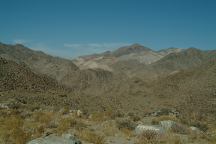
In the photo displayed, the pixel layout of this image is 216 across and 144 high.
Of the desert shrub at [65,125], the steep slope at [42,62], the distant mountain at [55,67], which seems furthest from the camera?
the steep slope at [42,62]

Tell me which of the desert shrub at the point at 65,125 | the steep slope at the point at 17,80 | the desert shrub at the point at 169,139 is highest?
the steep slope at the point at 17,80

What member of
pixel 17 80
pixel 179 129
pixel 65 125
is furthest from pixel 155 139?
pixel 17 80

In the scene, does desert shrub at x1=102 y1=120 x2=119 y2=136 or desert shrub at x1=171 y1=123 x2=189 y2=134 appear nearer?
desert shrub at x1=102 y1=120 x2=119 y2=136

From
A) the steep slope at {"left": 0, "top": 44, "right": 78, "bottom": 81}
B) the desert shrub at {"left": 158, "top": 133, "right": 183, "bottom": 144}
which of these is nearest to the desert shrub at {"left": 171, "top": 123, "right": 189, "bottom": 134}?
the desert shrub at {"left": 158, "top": 133, "right": 183, "bottom": 144}

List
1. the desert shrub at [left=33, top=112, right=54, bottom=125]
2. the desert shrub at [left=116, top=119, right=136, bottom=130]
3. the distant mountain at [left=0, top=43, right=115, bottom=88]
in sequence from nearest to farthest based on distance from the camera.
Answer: the desert shrub at [left=116, top=119, right=136, bottom=130], the desert shrub at [left=33, top=112, right=54, bottom=125], the distant mountain at [left=0, top=43, right=115, bottom=88]

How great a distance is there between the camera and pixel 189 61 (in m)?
153

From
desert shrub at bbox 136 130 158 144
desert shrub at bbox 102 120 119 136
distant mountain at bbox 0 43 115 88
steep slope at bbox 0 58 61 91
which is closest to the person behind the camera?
desert shrub at bbox 136 130 158 144

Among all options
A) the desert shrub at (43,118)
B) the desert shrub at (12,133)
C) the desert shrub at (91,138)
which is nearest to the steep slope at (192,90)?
the desert shrub at (43,118)

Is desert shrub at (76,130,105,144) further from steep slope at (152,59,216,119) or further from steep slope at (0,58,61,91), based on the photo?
steep slope at (152,59,216,119)

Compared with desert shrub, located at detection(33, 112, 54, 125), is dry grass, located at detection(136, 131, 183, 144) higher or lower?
lower

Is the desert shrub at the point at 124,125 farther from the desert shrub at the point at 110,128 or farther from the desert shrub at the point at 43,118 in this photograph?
the desert shrub at the point at 43,118

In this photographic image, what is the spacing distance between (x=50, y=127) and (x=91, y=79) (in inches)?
3974

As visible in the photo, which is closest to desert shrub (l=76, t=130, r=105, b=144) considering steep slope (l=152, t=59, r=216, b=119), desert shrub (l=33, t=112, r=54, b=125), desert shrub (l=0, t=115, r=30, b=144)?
desert shrub (l=0, t=115, r=30, b=144)

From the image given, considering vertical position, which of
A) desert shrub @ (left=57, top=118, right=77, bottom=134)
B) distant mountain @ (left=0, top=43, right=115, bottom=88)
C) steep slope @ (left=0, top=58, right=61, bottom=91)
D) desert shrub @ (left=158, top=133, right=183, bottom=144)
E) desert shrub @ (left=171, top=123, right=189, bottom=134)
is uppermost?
distant mountain @ (left=0, top=43, right=115, bottom=88)
